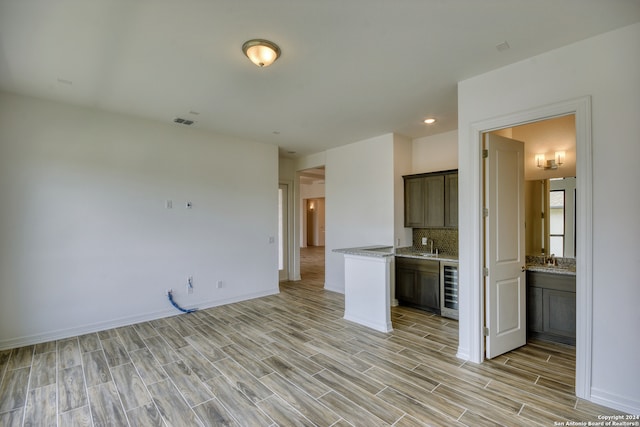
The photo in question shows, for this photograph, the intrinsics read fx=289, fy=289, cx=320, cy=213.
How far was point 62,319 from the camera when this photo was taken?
12.1ft

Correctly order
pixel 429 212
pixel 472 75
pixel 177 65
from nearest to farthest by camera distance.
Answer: pixel 177 65
pixel 472 75
pixel 429 212

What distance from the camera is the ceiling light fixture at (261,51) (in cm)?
241

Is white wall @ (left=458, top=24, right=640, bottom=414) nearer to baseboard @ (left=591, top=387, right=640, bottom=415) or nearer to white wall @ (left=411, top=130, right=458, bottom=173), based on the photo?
baseboard @ (left=591, top=387, right=640, bottom=415)

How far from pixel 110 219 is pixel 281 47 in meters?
3.39

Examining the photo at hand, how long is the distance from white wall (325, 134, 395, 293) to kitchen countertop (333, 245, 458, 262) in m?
0.27

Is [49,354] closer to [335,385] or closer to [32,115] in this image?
[32,115]

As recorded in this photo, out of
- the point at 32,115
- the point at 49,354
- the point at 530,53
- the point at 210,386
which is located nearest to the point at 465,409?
the point at 210,386

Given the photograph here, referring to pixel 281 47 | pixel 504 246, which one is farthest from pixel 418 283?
pixel 281 47

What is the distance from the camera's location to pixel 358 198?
5.71 meters

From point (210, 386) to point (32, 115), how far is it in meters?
3.88

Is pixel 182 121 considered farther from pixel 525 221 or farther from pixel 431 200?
pixel 525 221

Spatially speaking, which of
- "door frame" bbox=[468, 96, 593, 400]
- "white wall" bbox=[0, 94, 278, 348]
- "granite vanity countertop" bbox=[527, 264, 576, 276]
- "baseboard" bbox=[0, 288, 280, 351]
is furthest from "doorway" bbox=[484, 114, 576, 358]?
"baseboard" bbox=[0, 288, 280, 351]

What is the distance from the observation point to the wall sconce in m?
3.86

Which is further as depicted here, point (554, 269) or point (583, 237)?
point (554, 269)
